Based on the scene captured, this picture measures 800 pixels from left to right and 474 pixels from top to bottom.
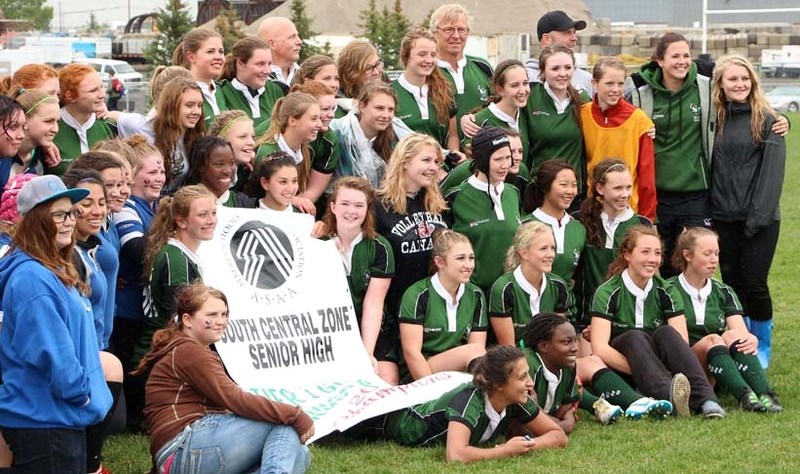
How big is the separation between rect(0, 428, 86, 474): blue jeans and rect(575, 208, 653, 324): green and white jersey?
429 cm

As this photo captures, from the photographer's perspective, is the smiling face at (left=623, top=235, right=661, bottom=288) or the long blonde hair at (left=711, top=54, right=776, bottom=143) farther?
the long blonde hair at (left=711, top=54, right=776, bottom=143)

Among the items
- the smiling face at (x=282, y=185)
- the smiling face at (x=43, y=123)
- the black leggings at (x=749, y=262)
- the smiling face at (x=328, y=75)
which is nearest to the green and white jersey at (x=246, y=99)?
the smiling face at (x=328, y=75)

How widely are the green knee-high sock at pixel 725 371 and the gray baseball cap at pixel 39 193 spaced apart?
176 inches

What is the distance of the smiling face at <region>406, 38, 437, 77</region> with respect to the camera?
9805 mm

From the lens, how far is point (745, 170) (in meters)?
9.79

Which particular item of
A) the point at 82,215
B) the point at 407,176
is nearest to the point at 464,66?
the point at 407,176

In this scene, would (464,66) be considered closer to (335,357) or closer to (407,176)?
(407,176)

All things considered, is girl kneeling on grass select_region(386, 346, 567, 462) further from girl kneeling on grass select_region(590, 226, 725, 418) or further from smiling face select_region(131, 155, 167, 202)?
smiling face select_region(131, 155, 167, 202)

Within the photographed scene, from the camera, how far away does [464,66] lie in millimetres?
10484

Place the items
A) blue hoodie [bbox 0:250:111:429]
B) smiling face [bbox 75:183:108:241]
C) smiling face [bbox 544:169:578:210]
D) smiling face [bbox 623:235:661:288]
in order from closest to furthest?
blue hoodie [bbox 0:250:111:429] → smiling face [bbox 75:183:108:241] → smiling face [bbox 623:235:661:288] → smiling face [bbox 544:169:578:210]

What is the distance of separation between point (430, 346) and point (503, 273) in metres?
0.88

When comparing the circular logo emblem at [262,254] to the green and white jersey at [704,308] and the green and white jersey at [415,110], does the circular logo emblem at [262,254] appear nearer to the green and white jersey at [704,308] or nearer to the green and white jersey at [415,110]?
the green and white jersey at [415,110]

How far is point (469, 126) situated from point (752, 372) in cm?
263

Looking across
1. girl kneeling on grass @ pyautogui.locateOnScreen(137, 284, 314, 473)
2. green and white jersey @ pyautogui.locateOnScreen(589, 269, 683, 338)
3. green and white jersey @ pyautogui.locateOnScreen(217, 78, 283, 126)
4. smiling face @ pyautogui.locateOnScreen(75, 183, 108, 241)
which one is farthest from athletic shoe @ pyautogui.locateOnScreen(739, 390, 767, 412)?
smiling face @ pyautogui.locateOnScreen(75, 183, 108, 241)
